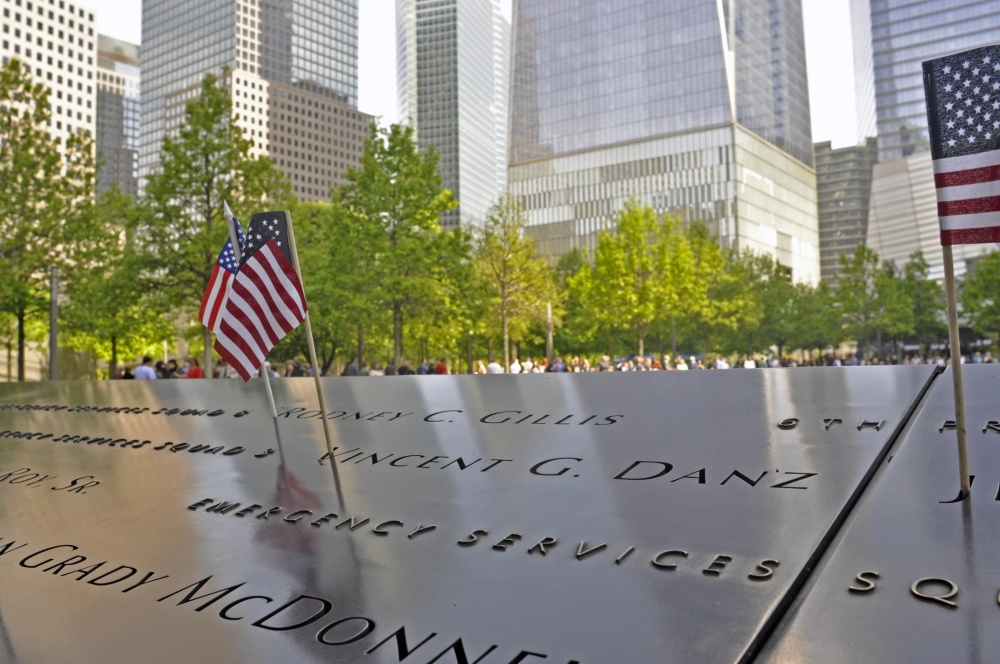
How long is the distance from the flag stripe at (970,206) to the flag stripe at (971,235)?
0.05m

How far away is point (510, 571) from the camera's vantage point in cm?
321

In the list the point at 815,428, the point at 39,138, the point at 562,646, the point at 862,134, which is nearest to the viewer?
the point at 562,646

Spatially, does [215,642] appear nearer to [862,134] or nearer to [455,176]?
[862,134]

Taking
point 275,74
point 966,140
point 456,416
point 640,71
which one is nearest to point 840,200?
point 640,71

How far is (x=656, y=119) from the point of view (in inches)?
4031

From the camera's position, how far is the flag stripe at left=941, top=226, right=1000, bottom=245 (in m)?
3.21

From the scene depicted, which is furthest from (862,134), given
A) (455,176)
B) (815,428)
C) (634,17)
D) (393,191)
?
(815,428)

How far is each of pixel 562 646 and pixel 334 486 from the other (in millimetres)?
2376

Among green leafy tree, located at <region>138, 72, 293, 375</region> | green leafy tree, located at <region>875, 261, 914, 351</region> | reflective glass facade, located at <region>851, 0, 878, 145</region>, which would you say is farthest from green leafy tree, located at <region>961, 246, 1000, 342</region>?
reflective glass facade, located at <region>851, 0, 878, 145</region>

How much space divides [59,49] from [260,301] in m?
154

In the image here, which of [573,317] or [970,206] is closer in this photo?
[970,206]

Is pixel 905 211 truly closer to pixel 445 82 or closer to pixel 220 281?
pixel 220 281

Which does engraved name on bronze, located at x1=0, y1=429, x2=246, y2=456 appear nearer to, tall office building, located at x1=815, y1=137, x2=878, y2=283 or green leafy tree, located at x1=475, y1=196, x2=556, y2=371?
green leafy tree, located at x1=475, y1=196, x2=556, y2=371

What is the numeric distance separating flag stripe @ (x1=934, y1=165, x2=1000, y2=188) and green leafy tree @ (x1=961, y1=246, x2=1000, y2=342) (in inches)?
2096
